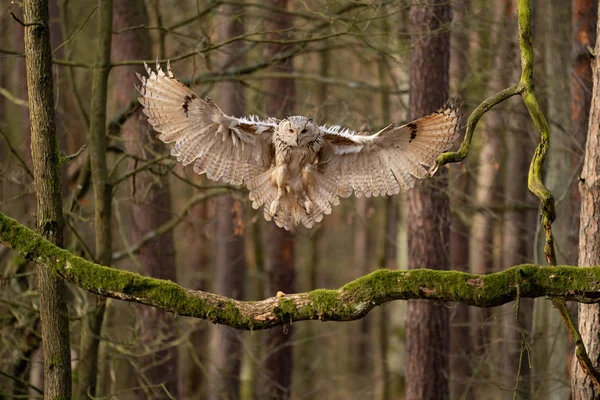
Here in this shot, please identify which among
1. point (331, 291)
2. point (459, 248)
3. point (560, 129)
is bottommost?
point (331, 291)

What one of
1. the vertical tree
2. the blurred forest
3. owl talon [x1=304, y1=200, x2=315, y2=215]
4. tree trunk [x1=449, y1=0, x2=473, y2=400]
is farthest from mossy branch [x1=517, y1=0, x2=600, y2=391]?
tree trunk [x1=449, y1=0, x2=473, y2=400]

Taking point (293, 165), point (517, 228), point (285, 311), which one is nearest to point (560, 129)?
point (517, 228)

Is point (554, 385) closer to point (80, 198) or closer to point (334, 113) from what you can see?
point (334, 113)

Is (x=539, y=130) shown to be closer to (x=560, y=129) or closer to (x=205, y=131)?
(x=205, y=131)

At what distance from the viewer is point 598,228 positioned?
673 cm

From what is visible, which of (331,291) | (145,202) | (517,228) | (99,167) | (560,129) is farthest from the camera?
(517,228)

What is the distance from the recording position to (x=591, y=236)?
267 inches

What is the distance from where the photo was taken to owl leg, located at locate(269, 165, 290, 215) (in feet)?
24.7

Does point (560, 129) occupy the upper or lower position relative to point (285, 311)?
upper

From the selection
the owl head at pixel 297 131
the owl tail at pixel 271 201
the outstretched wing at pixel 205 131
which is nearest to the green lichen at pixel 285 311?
the outstretched wing at pixel 205 131

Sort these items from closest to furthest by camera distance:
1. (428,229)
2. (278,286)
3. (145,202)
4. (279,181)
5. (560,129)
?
(279,181)
(428,229)
(560,129)
(145,202)
(278,286)

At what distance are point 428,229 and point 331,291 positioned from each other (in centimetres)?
472

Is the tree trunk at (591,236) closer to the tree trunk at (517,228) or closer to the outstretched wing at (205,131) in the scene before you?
the outstretched wing at (205,131)

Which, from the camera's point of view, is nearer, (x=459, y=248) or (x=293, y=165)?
(x=293, y=165)
